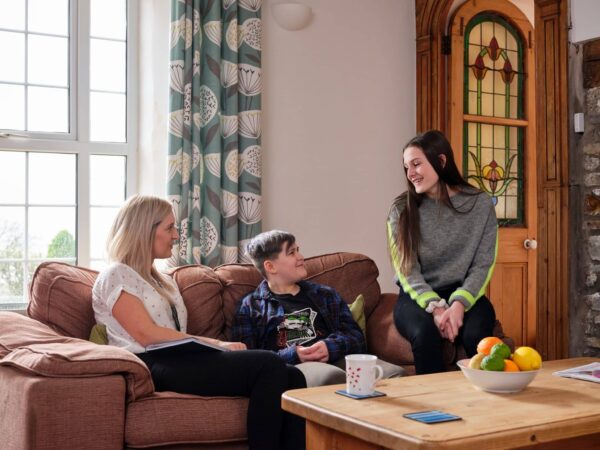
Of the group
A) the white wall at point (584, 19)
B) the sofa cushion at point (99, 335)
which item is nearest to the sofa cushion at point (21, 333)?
the sofa cushion at point (99, 335)

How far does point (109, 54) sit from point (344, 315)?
187cm

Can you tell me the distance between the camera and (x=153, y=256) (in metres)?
2.90

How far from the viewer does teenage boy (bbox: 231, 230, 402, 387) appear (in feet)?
9.94

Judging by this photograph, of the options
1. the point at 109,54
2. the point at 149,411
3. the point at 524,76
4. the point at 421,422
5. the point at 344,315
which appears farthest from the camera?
the point at 524,76

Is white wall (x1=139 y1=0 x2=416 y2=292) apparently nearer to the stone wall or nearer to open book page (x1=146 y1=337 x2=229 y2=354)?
the stone wall

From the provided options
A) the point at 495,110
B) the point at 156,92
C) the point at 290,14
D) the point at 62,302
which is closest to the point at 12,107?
the point at 156,92

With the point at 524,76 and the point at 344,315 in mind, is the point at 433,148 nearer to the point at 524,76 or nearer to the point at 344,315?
the point at 344,315

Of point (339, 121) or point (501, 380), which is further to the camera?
point (339, 121)

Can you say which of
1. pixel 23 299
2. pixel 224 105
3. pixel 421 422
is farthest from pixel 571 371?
pixel 23 299

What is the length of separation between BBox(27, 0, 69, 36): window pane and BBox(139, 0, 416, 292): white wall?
1.26 ft

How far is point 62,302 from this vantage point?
9.62 feet

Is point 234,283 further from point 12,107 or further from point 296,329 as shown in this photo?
point 12,107

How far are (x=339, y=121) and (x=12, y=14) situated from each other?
1.81m

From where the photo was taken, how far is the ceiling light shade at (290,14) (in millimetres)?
4262
